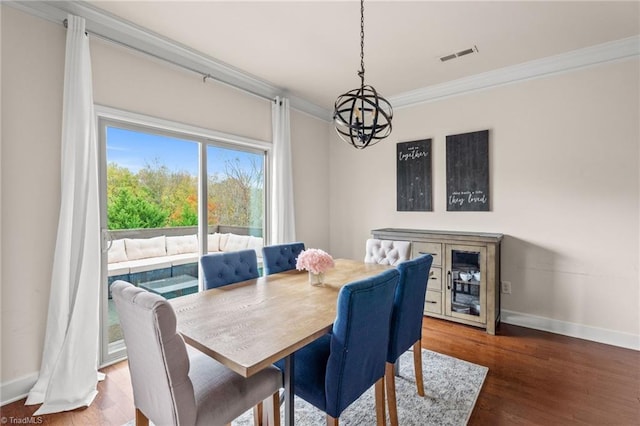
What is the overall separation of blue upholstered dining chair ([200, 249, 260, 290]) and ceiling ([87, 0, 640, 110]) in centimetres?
181

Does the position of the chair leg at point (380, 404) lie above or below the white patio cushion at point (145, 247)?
below

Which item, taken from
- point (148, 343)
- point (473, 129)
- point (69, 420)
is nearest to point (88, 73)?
point (148, 343)

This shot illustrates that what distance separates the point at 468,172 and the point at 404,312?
2.36 m

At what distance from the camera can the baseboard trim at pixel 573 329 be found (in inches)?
110

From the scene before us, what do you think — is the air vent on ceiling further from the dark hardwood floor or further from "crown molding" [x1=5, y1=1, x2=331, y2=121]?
the dark hardwood floor

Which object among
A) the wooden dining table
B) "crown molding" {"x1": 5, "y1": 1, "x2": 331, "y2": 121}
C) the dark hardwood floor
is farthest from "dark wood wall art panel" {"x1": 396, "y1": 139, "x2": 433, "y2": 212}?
the wooden dining table

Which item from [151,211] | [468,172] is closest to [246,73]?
[151,211]

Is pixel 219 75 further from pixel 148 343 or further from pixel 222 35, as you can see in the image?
pixel 148 343

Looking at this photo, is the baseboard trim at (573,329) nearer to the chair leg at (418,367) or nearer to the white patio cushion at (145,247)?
the chair leg at (418,367)

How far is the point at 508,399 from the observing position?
6.80ft

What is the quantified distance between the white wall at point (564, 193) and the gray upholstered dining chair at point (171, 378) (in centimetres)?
298

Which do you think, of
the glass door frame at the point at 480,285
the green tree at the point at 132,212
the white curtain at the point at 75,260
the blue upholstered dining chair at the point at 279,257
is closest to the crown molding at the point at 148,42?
the white curtain at the point at 75,260

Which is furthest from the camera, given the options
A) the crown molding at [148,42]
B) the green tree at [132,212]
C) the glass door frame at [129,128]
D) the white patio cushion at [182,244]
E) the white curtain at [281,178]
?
the white curtain at [281,178]

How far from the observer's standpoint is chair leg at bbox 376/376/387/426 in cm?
162
